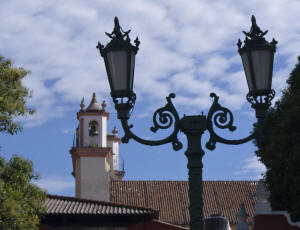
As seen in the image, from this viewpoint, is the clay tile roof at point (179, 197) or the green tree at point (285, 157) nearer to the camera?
the green tree at point (285, 157)

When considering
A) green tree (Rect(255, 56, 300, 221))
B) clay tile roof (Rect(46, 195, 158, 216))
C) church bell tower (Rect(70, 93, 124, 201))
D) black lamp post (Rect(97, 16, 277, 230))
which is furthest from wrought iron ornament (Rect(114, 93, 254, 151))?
church bell tower (Rect(70, 93, 124, 201))

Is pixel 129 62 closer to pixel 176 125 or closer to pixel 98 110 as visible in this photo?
pixel 176 125

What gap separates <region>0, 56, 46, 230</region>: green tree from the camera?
Answer: 13.4m

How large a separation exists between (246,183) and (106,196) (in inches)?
416

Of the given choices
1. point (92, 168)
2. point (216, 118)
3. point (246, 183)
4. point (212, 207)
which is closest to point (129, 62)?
point (216, 118)

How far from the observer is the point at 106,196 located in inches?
1547

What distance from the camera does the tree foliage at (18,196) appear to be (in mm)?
13281

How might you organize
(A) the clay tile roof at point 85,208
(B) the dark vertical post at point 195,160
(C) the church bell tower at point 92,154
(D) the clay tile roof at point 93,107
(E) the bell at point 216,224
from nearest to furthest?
(B) the dark vertical post at point 195,160
(E) the bell at point 216,224
(A) the clay tile roof at point 85,208
(C) the church bell tower at point 92,154
(D) the clay tile roof at point 93,107

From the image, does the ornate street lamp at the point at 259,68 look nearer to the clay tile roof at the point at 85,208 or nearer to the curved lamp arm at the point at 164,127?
the curved lamp arm at the point at 164,127

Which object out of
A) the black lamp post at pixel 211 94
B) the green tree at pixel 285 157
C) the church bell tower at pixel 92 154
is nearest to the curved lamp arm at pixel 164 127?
the black lamp post at pixel 211 94

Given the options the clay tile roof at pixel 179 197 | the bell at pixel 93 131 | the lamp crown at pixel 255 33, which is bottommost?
the lamp crown at pixel 255 33

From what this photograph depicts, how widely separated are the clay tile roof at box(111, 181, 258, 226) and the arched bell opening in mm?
4566

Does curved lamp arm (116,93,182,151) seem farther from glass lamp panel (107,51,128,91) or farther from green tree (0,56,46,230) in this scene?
green tree (0,56,46,230)

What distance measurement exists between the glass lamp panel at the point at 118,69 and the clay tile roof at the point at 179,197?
1346 inches
